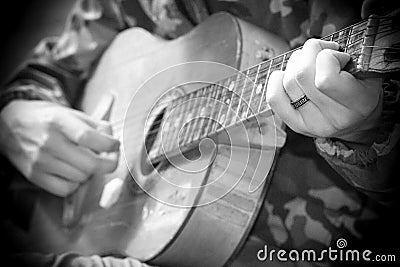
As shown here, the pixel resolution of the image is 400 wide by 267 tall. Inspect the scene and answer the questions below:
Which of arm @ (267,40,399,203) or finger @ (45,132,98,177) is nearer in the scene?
arm @ (267,40,399,203)

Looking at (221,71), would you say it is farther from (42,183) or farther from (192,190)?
(42,183)

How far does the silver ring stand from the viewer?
0.37 metres

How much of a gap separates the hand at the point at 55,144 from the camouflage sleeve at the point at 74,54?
5 centimetres

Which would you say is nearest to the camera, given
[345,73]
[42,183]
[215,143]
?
[345,73]

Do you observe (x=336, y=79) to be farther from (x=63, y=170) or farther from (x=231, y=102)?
(x=63, y=170)

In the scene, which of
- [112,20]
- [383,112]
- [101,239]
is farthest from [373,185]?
[112,20]

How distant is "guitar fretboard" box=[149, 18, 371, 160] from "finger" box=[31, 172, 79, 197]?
117 mm

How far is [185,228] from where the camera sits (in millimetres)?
483

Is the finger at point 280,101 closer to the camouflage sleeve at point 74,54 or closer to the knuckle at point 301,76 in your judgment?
the knuckle at point 301,76

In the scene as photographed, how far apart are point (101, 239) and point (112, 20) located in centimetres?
26

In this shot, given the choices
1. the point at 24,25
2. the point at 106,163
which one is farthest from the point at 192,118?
the point at 24,25

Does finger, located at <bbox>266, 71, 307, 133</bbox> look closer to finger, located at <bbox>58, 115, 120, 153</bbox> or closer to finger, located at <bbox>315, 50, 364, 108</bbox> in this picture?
finger, located at <bbox>315, 50, 364, 108</bbox>

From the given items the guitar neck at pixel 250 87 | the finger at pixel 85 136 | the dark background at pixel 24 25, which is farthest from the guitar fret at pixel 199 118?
the dark background at pixel 24 25

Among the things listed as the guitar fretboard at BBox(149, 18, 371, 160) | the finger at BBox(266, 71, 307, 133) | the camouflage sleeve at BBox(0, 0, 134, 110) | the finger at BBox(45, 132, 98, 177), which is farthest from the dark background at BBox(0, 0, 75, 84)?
the finger at BBox(266, 71, 307, 133)
